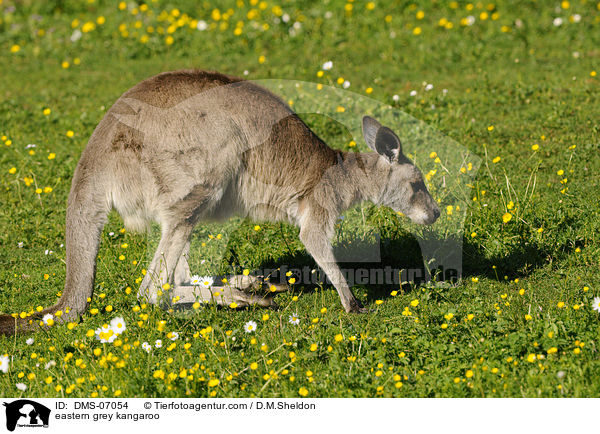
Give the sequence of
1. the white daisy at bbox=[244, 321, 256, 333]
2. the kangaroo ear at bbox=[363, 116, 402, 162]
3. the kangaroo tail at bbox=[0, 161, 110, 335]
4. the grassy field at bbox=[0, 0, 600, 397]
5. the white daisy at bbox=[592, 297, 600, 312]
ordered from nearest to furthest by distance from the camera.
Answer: the grassy field at bbox=[0, 0, 600, 397] < the white daisy at bbox=[592, 297, 600, 312] < the white daisy at bbox=[244, 321, 256, 333] < the kangaroo tail at bbox=[0, 161, 110, 335] < the kangaroo ear at bbox=[363, 116, 402, 162]

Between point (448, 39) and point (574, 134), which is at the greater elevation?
point (448, 39)

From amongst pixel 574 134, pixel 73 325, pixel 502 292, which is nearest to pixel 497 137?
pixel 574 134

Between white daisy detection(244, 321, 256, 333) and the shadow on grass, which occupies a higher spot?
the shadow on grass

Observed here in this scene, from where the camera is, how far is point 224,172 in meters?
4.63

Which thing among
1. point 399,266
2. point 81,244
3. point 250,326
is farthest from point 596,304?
point 81,244

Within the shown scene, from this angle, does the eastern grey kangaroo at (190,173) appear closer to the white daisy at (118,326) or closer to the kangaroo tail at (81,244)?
the kangaroo tail at (81,244)

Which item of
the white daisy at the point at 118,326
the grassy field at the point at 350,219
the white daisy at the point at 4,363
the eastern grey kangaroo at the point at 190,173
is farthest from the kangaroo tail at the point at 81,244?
the white daisy at the point at 118,326

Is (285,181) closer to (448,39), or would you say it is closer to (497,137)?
(497,137)

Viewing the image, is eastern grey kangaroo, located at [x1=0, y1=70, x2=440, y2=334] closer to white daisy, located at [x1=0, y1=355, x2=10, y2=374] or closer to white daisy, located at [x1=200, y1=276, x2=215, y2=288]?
white daisy, located at [x1=200, y1=276, x2=215, y2=288]

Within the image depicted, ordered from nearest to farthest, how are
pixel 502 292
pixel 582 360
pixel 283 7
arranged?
pixel 582 360, pixel 502 292, pixel 283 7

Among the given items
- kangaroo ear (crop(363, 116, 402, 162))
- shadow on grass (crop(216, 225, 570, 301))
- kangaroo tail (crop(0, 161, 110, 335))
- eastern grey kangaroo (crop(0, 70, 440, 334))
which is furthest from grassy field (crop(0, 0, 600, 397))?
kangaroo ear (crop(363, 116, 402, 162))

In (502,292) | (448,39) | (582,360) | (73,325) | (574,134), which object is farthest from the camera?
(448,39)

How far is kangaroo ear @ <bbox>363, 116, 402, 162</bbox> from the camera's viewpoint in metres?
4.86

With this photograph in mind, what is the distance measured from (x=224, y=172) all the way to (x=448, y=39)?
573 centimetres
